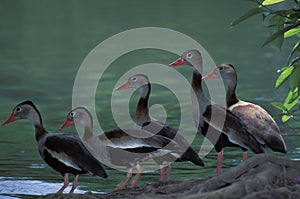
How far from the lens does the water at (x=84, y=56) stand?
12086 millimetres

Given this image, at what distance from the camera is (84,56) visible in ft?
82.6

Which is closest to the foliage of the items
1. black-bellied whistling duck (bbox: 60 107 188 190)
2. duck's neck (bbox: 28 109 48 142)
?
black-bellied whistling duck (bbox: 60 107 188 190)

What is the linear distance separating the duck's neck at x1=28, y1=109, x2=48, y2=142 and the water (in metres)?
1.51

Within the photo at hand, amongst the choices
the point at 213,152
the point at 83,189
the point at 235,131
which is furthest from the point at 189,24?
the point at 235,131

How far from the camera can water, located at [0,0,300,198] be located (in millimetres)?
12086

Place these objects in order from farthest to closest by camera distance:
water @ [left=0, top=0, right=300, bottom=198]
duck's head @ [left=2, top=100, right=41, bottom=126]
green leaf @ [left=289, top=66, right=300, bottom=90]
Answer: water @ [left=0, top=0, right=300, bottom=198] < duck's head @ [left=2, top=100, right=41, bottom=126] < green leaf @ [left=289, top=66, right=300, bottom=90]

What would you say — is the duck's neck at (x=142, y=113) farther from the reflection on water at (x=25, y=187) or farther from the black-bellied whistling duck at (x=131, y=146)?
the reflection on water at (x=25, y=187)

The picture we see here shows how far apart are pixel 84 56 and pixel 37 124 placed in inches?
630

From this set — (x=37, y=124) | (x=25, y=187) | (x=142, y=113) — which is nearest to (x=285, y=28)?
(x=142, y=113)

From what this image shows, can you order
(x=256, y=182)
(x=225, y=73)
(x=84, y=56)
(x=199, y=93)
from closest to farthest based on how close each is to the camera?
(x=256, y=182), (x=199, y=93), (x=225, y=73), (x=84, y=56)

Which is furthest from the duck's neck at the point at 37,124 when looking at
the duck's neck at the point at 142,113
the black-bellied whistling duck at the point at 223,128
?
the black-bellied whistling duck at the point at 223,128

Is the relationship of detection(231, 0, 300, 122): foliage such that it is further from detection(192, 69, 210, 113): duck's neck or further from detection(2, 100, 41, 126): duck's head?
detection(2, 100, 41, 126): duck's head

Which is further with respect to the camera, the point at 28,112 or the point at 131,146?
the point at 28,112

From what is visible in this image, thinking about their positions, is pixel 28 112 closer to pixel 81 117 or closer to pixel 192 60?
pixel 81 117
